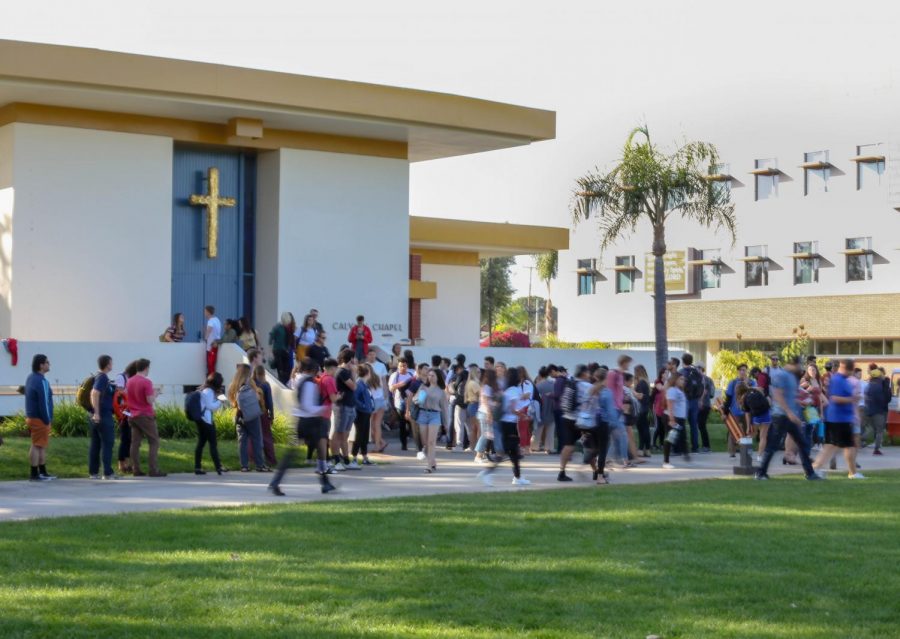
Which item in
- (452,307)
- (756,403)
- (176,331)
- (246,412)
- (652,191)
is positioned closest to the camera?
(246,412)

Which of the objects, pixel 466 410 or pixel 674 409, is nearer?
pixel 674 409

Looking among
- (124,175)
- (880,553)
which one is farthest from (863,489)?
(124,175)

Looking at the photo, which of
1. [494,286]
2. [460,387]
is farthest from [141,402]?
[494,286]

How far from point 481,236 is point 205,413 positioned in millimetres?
22222

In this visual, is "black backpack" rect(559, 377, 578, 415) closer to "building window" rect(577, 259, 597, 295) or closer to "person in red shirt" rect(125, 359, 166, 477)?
"person in red shirt" rect(125, 359, 166, 477)

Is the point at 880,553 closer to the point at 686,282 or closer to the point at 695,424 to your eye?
the point at 695,424

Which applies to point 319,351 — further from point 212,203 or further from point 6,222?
point 6,222

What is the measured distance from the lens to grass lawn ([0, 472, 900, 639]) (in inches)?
320

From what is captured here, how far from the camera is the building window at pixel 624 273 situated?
6906cm

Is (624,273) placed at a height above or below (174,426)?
above

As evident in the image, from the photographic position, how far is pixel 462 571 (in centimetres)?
994

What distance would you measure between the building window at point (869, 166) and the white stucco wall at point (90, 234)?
39.7 metres

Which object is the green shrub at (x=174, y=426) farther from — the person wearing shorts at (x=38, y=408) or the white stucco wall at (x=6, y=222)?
the white stucco wall at (x=6, y=222)

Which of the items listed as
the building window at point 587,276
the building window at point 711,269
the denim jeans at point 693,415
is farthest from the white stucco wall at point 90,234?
the building window at point 587,276
